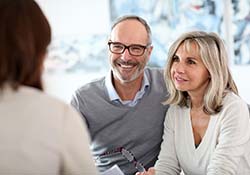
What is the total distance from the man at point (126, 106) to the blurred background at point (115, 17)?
1024mm

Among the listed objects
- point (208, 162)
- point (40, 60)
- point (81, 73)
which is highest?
point (40, 60)

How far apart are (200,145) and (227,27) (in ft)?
4.72

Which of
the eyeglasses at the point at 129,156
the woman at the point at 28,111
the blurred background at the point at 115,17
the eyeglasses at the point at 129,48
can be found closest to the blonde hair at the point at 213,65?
the eyeglasses at the point at 129,48

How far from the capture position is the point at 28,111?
0.94 meters

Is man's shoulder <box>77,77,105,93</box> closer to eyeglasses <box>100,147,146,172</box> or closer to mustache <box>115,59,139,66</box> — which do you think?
mustache <box>115,59,139,66</box>

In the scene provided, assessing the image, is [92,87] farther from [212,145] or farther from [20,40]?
[20,40]

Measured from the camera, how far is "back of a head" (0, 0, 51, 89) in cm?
94

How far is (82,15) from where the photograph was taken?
3318 mm

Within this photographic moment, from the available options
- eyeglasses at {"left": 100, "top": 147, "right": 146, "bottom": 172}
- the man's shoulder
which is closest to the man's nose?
the man's shoulder

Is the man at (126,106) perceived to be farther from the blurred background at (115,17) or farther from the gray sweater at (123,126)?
the blurred background at (115,17)

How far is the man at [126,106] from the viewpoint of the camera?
1.93m

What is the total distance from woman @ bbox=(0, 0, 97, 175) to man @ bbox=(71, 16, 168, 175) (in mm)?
955

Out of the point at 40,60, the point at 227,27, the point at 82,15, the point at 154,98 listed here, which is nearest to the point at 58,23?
the point at 82,15

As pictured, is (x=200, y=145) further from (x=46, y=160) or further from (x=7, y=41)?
(x=7, y=41)
